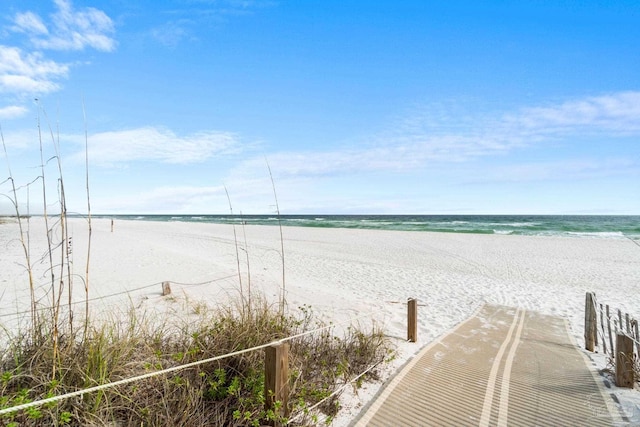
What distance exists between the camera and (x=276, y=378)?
2.72m

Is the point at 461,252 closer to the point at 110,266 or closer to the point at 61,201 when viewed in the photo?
the point at 110,266

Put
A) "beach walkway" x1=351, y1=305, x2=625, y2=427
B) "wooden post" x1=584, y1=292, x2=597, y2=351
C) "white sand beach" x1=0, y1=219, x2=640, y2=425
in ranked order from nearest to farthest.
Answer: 1. "beach walkway" x1=351, y1=305, x2=625, y2=427
2. "wooden post" x1=584, y1=292, x2=597, y2=351
3. "white sand beach" x1=0, y1=219, x2=640, y2=425

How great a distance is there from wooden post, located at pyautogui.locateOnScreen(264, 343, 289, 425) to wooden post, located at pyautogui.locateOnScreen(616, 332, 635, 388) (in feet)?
12.7

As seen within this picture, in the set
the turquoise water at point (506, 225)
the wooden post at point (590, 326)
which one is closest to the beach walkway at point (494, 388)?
the wooden post at point (590, 326)

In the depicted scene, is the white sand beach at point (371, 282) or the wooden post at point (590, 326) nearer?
the wooden post at point (590, 326)

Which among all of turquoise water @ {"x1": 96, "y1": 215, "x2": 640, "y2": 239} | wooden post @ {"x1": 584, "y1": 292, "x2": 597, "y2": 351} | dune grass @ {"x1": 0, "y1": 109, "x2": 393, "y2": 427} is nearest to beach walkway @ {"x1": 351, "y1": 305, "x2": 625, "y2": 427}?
wooden post @ {"x1": 584, "y1": 292, "x2": 597, "y2": 351}

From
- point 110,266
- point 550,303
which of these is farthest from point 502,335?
point 110,266

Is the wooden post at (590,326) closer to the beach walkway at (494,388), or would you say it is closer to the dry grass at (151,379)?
the beach walkway at (494,388)

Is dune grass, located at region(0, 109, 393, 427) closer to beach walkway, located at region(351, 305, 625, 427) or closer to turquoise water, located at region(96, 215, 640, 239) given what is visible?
beach walkway, located at region(351, 305, 625, 427)

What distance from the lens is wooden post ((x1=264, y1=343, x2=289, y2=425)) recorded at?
8.93 ft

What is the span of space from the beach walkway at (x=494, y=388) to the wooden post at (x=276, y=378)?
0.83 m

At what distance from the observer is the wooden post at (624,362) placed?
12.4 ft

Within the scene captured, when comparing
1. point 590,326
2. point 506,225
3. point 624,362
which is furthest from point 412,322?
point 506,225

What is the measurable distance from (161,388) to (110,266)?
912 cm
